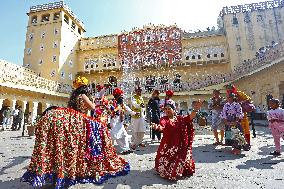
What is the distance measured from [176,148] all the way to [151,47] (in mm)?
29518

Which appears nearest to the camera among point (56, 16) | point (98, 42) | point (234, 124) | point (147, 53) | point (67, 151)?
point (67, 151)

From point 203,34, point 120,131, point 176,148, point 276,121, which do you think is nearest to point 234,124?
point 276,121

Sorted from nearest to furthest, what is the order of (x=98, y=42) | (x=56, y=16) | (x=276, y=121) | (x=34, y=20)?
(x=276, y=121) → (x=56, y=16) → (x=34, y=20) → (x=98, y=42)

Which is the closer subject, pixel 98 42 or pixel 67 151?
pixel 67 151

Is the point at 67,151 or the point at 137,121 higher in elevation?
the point at 137,121

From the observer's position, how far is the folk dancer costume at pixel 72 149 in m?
2.82

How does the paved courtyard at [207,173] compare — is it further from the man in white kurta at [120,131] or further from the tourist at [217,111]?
the tourist at [217,111]

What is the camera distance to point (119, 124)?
18.9ft

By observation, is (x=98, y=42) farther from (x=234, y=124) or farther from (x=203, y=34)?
(x=234, y=124)

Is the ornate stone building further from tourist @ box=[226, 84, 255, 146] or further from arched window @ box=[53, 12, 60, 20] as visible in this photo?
tourist @ box=[226, 84, 255, 146]

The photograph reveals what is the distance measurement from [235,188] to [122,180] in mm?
1544

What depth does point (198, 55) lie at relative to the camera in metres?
31.5

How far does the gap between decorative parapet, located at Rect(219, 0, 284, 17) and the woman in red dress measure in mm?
30926

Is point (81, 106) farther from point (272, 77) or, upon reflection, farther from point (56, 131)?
point (272, 77)
